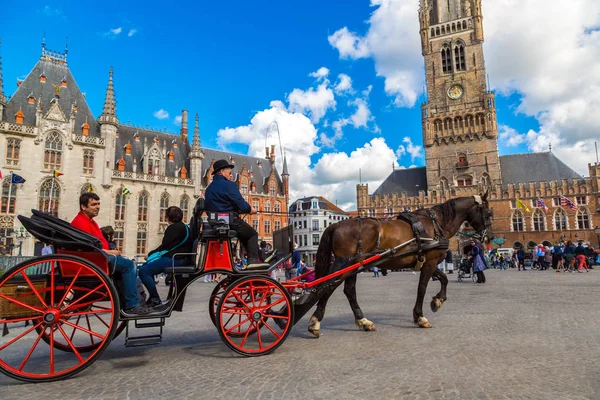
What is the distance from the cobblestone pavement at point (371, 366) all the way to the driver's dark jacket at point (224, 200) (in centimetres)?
187

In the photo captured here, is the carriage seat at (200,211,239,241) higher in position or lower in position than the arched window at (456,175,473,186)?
lower

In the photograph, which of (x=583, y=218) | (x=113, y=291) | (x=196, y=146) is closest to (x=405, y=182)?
(x=583, y=218)

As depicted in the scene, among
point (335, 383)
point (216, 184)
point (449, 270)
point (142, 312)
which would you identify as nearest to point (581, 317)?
point (335, 383)

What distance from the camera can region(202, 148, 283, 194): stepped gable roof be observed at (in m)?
46.6

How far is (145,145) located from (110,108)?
4803mm

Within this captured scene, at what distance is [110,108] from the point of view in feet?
112

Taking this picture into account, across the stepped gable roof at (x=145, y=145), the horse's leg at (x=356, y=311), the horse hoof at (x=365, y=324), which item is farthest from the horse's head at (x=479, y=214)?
the stepped gable roof at (x=145, y=145)

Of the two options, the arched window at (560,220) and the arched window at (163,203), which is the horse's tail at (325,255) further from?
the arched window at (560,220)

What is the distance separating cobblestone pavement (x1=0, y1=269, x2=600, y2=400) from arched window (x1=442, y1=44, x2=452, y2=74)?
54.6m

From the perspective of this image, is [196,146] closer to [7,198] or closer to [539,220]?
[7,198]

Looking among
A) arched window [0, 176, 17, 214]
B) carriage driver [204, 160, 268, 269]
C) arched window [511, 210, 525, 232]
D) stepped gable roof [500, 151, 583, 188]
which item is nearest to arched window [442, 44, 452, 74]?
stepped gable roof [500, 151, 583, 188]

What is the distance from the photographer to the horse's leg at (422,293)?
19.5ft

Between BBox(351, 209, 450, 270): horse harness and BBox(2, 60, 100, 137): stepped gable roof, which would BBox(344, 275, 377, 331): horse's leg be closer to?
BBox(351, 209, 450, 270): horse harness

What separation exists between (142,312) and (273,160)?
1915 inches
